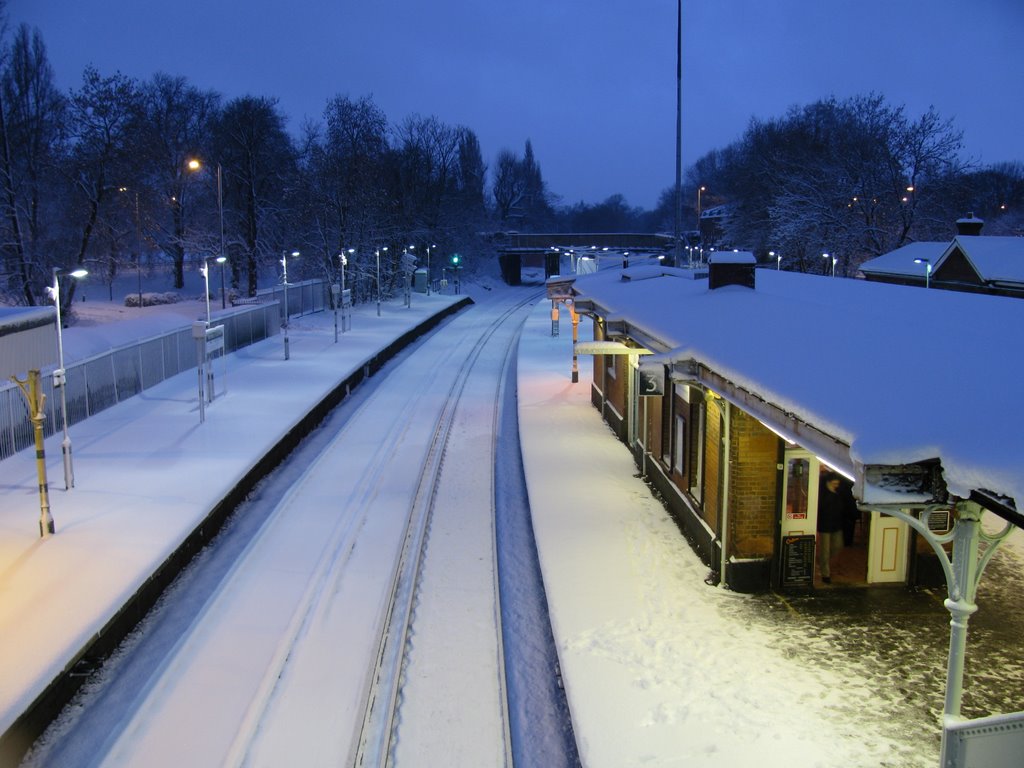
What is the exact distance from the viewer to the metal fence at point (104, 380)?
1689 centimetres

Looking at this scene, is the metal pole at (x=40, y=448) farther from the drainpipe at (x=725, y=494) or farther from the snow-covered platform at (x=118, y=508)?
the drainpipe at (x=725, y=494)

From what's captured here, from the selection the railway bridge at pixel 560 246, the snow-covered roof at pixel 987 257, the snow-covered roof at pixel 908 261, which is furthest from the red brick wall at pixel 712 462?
the railway bridge at pixel 560 246

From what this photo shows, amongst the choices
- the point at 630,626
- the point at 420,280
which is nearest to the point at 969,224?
the point at 630,626

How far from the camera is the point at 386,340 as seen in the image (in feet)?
119

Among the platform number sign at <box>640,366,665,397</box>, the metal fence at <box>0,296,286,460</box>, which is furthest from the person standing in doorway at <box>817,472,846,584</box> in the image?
the metal fence at <box>0,296,286,460</box>

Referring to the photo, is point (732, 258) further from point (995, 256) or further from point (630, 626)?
point (995, 256)

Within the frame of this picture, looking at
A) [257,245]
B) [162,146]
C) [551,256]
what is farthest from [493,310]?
[551,256]

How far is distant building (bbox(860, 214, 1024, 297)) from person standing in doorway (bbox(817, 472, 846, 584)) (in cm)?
1579

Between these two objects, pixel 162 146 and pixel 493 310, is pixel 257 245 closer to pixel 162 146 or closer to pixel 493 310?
pixel 162 146

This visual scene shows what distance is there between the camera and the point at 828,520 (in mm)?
10531

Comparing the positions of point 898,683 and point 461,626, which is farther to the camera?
point 461,626

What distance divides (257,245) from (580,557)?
41676 millimetres

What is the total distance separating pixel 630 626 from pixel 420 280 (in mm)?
55860

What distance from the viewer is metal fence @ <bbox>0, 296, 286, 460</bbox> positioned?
16.9 metres
